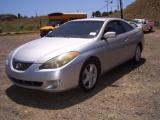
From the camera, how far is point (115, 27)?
6090 millimetres

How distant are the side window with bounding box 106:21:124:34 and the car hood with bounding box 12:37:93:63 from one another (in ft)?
3.18

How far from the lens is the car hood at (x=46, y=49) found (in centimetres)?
440

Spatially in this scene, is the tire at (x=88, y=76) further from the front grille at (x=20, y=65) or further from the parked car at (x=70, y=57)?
the front grille at (x=20, y=65)

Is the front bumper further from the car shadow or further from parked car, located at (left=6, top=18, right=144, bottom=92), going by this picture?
the car shadow

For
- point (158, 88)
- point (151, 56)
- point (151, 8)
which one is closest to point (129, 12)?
point (151, 8)

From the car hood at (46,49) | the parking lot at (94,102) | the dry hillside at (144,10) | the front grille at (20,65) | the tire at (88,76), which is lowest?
the parking lot at (94,102)

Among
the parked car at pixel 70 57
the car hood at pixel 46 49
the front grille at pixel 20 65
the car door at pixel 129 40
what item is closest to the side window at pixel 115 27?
the parked car at pixel 70 57

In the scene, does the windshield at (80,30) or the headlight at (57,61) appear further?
the windshield at (80,30)

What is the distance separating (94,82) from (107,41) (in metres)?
1.01

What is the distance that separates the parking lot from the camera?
388 cm

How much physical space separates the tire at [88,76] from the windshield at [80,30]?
2.37 feet

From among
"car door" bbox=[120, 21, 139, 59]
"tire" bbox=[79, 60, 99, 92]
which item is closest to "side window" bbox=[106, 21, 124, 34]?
"car door" bbox=[120, 21, 139, 59]

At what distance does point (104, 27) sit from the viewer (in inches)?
218

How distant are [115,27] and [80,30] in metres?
1.03
